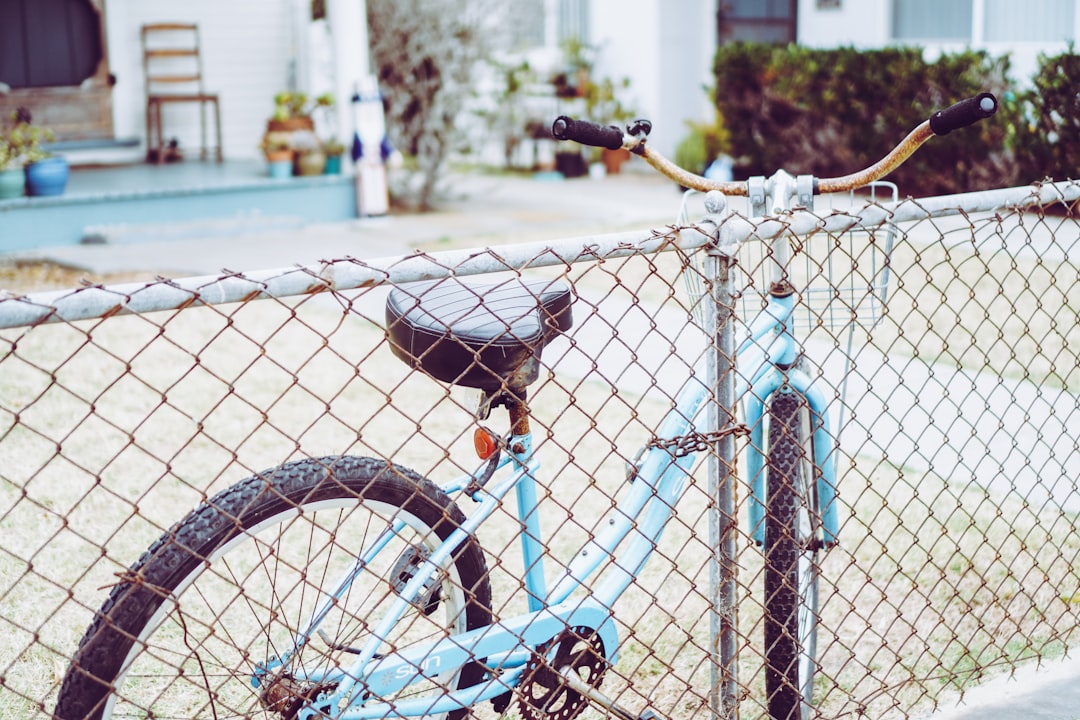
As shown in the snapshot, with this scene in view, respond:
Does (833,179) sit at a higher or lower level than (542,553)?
higher

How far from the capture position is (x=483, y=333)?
7.20 feet

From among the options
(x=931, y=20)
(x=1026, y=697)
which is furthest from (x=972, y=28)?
(x=1026, y=697)

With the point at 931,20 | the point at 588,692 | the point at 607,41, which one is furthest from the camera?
the point at 607,41

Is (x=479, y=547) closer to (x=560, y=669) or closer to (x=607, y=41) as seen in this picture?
(x=560, y=669)

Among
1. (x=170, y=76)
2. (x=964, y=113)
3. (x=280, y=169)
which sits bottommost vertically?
(x=280, y=169)

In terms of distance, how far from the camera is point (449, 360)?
86.7 inches

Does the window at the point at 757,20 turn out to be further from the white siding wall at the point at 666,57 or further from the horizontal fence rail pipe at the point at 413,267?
the horizontal fence rail pipe at the point at 413,267

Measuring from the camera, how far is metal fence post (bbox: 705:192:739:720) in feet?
7.36

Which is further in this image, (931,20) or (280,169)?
(931,20)

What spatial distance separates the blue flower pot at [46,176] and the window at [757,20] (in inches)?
297

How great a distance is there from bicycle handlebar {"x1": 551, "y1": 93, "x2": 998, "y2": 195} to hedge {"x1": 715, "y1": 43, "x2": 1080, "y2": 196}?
7040 millimetres

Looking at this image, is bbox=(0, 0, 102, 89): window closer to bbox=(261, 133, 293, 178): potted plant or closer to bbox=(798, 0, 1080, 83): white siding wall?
bbox=(261, 133, 293, 178): potted plant

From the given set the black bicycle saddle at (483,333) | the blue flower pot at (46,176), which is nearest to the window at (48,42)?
the blue flower pot at (46,176)

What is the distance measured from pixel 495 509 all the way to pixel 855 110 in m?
9.07
